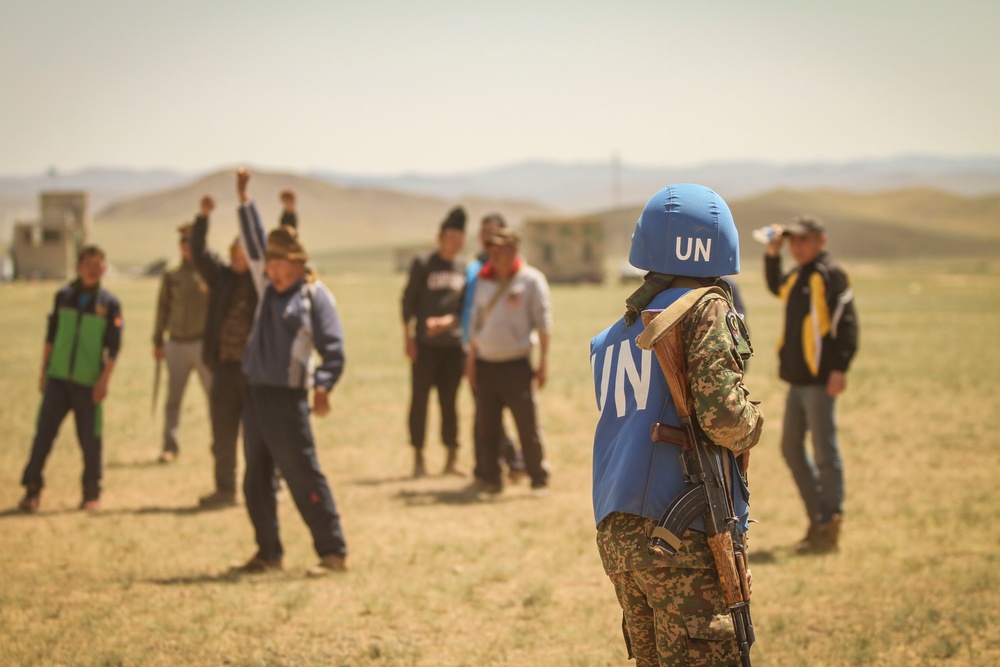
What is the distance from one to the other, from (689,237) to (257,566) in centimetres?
477

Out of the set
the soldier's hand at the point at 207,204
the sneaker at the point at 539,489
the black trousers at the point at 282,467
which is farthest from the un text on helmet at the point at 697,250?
the sneaker at the point at 539,489

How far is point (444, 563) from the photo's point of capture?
7609 mm

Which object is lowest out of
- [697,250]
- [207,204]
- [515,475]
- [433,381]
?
[515,475]

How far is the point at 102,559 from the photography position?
303 inches

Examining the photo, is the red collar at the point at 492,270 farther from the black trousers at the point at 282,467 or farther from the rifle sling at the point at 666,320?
the rifle sling at the point at 666,320

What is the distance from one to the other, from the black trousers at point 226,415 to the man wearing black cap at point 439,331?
2046 mm

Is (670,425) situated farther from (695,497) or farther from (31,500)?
(31,500)

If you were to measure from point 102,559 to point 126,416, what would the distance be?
7497mm

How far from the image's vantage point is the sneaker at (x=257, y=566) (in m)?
7.29

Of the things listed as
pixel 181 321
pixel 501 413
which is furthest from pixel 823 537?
pixel 181 321

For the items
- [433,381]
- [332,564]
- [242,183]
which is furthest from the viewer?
[433,381]

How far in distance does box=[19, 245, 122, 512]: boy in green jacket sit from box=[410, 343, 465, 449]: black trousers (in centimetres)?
294

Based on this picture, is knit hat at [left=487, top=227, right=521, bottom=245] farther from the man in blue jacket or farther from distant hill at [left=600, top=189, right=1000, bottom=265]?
distant hill at [left=600, top=189, right=1000, bottom=265]

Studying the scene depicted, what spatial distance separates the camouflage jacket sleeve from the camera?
336 centimetres
